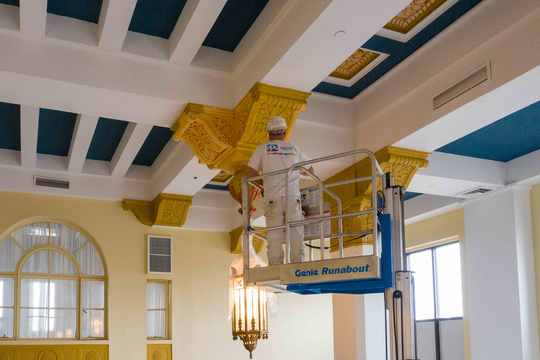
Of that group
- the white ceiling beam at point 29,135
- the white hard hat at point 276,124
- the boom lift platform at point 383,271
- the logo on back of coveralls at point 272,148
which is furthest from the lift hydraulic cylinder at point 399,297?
the white ceiling beam at point 29,135

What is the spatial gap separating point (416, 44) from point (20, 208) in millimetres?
6876

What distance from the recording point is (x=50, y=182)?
948cm

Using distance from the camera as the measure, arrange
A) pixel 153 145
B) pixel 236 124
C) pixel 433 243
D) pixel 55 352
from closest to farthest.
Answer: pixel 236 124 → pixel 153 145 → pixel 55 352 → pixel 433 243

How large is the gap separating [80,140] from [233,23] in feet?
11.2

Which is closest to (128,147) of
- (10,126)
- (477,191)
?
(10,126)

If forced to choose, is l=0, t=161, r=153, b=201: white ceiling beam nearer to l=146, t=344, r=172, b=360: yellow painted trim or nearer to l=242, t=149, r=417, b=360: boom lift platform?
l=146, t=344, r=172, b=360: yellow painted trim

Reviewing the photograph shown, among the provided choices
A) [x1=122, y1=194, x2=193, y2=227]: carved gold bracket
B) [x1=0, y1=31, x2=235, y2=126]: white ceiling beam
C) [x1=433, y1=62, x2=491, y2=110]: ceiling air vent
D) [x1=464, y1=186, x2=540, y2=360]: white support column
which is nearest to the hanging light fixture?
[x1=0, y1=31, x2=235, y2=126]: white ceiling beam

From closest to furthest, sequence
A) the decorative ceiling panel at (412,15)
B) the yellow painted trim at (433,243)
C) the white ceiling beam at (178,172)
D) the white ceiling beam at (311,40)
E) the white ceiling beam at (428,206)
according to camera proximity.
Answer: the white ceiling beam at (311,40), the decorative ceiling panel at (412,15), the white ceiling beam at (178,172), the white ceiling beam at (428,206), the yellow painted trim at (433,243)

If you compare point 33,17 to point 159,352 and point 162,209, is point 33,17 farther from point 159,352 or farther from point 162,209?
point 159,352

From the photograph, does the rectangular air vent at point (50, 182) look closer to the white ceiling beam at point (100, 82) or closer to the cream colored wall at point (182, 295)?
the cream colored wall at point (182, 295)

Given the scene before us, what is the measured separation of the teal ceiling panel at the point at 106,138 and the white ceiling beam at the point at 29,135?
2.77 ft

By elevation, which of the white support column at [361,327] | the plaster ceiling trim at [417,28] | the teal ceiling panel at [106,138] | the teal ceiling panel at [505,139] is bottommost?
the white support column at [361,327]

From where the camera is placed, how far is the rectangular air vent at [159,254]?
10.2m

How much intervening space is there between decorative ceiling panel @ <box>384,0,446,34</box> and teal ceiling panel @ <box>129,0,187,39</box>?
6.94 ft
